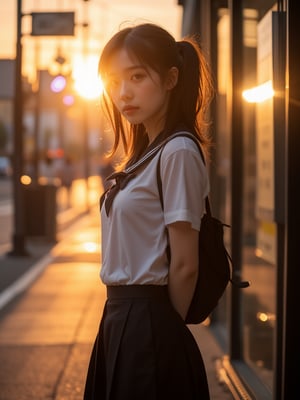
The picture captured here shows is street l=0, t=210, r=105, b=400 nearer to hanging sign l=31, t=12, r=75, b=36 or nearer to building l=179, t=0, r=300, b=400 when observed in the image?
building l=179, t=0, r=300, b=400

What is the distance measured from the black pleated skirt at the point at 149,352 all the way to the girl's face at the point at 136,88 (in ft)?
1.73

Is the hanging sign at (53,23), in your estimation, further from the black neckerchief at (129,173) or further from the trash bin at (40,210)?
the black neckerchief at (129,173)

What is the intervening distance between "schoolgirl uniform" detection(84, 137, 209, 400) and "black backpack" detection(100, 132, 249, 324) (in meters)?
0.03

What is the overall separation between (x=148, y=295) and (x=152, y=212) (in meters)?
0.25

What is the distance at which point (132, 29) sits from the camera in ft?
8.98

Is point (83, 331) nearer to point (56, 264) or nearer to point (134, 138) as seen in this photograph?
point (134, 138)

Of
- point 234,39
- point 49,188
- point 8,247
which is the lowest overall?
point 8,247

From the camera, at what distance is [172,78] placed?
9.04 feet

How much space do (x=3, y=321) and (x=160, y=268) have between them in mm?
5910

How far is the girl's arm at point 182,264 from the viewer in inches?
101

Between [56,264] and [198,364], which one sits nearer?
[198,364]

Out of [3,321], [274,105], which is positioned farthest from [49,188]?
[274,105]

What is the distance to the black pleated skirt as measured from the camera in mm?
2633

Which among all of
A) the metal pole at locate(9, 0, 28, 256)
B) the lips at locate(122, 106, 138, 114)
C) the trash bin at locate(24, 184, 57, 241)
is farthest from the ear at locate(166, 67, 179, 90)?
the trash bin at locate(24, 184, 57, 241)
